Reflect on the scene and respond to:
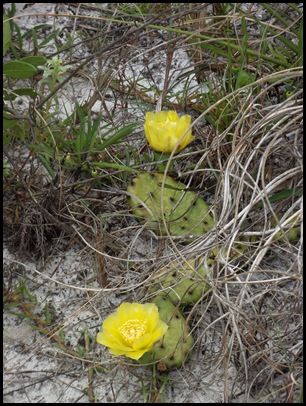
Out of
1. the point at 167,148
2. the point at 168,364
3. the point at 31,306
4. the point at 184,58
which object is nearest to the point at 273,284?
the point at 168,364

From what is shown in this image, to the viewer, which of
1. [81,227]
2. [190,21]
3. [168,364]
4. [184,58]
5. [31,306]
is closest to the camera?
[168,364]

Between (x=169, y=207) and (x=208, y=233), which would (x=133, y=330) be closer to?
(x=208, y=233)

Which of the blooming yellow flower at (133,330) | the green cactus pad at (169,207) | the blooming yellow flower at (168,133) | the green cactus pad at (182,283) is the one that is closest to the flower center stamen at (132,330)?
the blooming yellow flower at (133,330)

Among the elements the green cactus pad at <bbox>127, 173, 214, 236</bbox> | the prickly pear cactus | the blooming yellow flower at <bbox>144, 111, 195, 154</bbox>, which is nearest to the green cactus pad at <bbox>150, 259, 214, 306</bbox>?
the prickly pear cactus

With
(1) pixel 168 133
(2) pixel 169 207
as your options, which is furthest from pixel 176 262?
(1) pixel 168 133

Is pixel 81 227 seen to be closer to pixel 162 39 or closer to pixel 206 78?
pixel 206 78

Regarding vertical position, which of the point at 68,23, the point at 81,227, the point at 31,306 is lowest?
the point at 31,306
